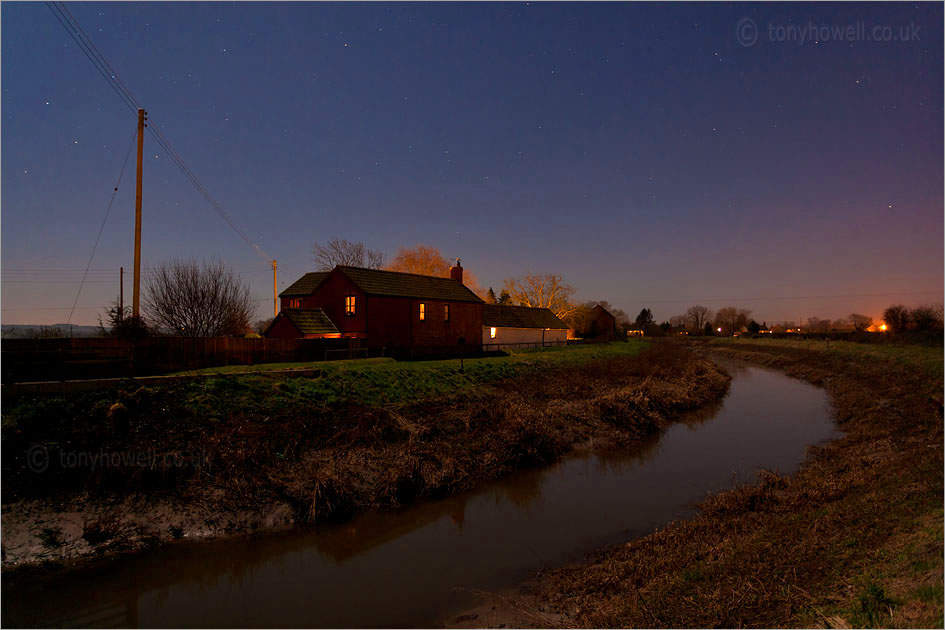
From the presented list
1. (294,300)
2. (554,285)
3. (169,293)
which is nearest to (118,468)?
(169,293)

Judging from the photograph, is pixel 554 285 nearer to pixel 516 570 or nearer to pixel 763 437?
pixel 763 437

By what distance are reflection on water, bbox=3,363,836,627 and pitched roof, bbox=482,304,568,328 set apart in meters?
34.2

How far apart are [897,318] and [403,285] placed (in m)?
55.1

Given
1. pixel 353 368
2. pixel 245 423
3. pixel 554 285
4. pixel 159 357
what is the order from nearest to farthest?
pixel 245 423
pixel 159 357
pixel 353 368
pixel 554 285

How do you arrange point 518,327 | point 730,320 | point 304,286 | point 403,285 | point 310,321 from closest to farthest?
point 310,321, point 403,285, point 304,286, point 518,327, point 730,320

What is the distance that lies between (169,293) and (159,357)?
62.8 ft

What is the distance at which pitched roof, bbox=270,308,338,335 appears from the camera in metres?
Result: 30.2

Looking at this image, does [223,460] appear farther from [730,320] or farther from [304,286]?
[730,320]

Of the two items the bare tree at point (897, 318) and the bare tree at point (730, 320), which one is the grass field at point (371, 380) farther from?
the bare tree at point (730, 320)

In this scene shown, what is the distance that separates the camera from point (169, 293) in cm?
3516

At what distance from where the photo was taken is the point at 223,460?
12070 millimetres

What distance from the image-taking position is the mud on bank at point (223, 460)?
395 inches

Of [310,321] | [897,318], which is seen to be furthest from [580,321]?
[310,321]

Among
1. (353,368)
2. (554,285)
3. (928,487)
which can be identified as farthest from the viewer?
(554,285)
